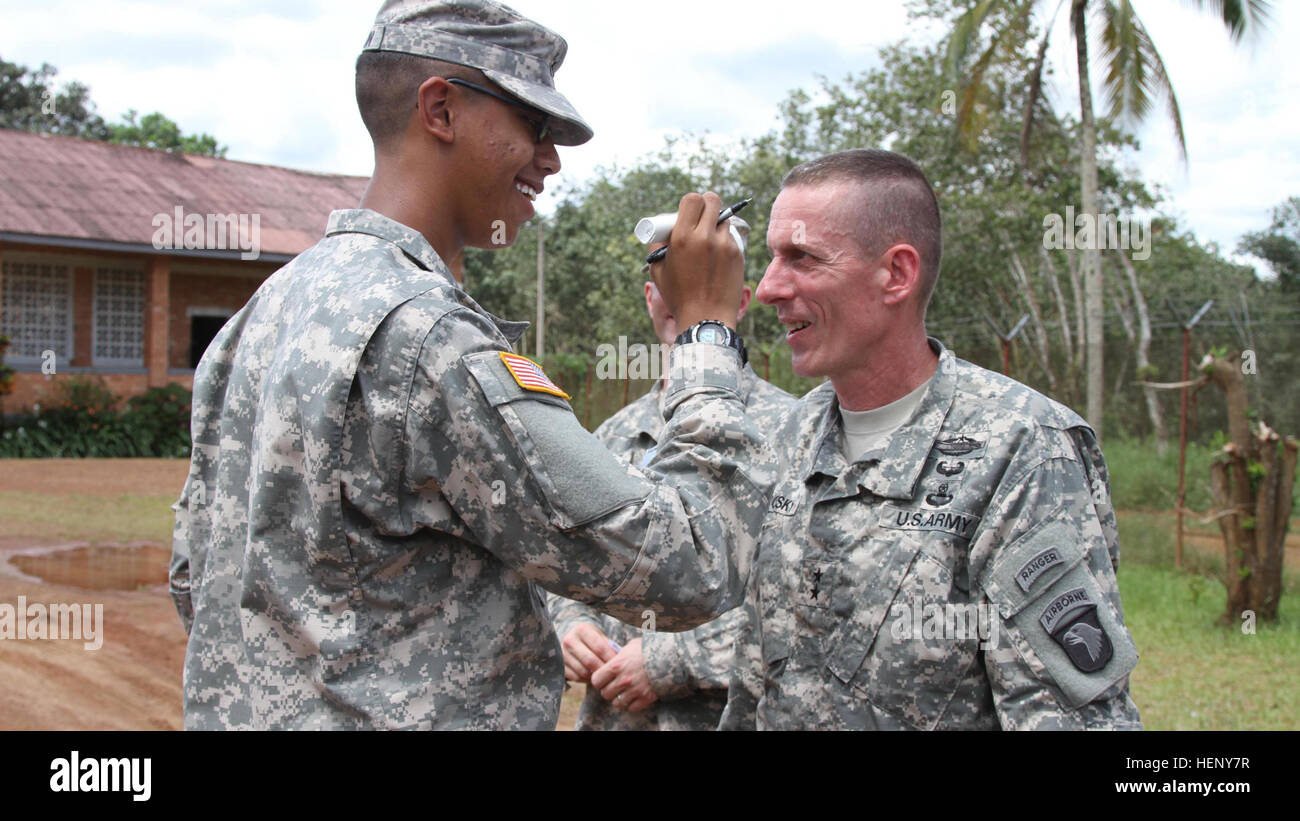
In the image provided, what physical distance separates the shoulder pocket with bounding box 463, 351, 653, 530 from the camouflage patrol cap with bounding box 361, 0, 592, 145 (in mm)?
527

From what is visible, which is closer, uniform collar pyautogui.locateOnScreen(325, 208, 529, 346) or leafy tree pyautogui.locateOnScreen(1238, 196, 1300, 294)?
uniform collar pyautogui.locateOnScreen(325, 208, 529, 346)

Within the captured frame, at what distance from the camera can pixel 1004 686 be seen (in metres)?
2.12

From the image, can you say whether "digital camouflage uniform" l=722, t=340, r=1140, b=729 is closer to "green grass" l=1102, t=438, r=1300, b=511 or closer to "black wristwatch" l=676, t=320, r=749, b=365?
"black wristwatch" l=676, t=320, r=749, b=365

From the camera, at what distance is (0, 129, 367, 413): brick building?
18578 millimetres

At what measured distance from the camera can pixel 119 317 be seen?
2005 centimetres

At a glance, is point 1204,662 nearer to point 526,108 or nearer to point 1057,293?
point 526,108

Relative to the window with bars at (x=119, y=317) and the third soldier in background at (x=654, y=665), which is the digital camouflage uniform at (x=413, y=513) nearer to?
the third soldier in background at (x=654, y=665)

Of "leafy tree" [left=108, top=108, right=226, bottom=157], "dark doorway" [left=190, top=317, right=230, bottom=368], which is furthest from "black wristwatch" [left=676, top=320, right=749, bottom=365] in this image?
"leafy tree" [left=108, top=108, right=226, bottom=157]

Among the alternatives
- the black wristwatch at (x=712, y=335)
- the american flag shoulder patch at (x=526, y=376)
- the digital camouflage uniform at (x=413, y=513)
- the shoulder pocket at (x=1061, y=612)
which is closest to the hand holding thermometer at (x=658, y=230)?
the black wristwatch at (x=712, y=335)

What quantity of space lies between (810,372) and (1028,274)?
1879 cm

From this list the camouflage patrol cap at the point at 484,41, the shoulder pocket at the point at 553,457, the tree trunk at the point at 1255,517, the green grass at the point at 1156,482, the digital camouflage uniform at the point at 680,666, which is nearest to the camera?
the shoulder pocket at the point at 553,457

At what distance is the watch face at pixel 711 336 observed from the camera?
6.61 feet
